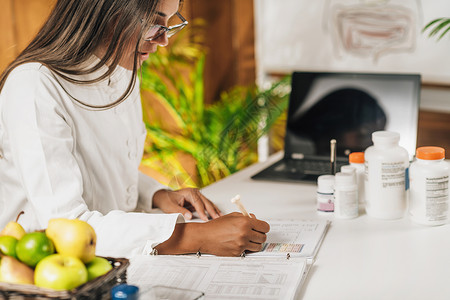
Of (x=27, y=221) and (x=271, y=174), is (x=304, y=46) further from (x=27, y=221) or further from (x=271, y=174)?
(x=27, y=221)

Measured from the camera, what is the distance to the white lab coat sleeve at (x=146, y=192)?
1597 millimetres

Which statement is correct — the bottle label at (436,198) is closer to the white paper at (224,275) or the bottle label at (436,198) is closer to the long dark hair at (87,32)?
the white paper at (224,275)

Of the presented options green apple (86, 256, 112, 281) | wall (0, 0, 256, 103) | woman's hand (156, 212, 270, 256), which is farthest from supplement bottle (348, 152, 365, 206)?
wall (0, 0, 256, 103)

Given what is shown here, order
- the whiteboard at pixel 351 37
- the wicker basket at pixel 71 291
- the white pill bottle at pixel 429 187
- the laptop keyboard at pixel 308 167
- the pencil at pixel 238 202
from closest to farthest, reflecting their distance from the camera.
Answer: the wicker basket at pixel 71 291, the pencil at pixel 238 202, the white pill bottle at pixel 429 187, the laptop keyboard at pixel 308 167, the whiteboard at pixel 351 37

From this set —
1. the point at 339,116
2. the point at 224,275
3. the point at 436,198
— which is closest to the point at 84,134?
the point at 224,275

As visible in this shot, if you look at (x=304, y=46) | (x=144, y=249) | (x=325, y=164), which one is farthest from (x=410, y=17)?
(x=144, y=249)

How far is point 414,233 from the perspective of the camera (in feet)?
4.34

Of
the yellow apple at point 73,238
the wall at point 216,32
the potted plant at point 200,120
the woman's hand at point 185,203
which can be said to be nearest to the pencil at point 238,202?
the woman's hand at point 185,203

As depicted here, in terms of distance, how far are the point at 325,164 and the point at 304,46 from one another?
832mm

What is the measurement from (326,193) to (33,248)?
82 cm

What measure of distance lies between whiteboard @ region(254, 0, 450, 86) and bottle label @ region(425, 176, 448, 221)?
3.58ft

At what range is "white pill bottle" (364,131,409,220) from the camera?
1.38 metres

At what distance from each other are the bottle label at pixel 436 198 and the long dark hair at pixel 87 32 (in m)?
0.72

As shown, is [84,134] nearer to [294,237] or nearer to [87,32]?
[87,32]
